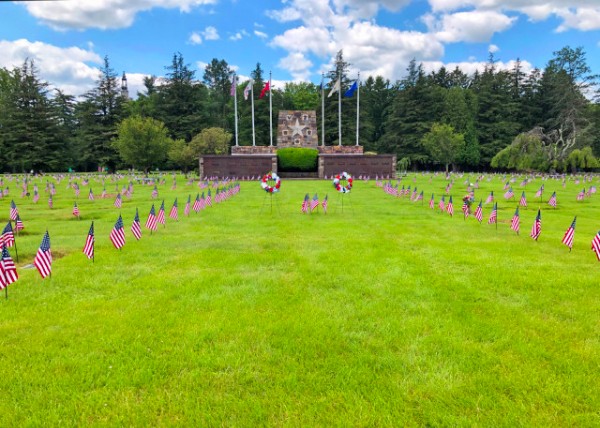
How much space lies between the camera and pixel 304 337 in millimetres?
5047

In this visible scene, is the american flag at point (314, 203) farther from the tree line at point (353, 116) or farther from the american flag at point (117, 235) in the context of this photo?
the tree line at point (353, 116)

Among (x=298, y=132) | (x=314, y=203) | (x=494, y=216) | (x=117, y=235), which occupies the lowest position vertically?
(x=494, y=216)

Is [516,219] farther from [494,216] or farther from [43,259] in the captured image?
[43,259]

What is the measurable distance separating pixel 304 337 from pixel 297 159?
126 feet

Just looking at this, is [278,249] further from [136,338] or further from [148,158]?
[148,158]

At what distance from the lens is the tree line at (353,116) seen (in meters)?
51.0

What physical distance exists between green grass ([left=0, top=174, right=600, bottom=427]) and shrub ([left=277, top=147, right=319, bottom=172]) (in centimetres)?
3330

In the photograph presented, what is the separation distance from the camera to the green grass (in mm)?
3736

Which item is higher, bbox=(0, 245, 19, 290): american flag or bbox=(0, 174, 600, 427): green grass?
bbox=(0, 245, 19, 290): american flag

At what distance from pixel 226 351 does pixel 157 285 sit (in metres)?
2.84

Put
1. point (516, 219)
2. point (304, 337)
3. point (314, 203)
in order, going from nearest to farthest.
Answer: point (304, 337) < point (516, 219) < point (314, 203)

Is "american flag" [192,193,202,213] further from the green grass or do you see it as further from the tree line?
the tree line

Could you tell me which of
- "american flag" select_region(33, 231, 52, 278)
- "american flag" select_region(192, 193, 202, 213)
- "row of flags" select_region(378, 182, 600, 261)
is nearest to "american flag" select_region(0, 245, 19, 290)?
"american flag" select_region(33, 231, 52, 278)

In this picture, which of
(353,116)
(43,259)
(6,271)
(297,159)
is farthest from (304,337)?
(353,116)
